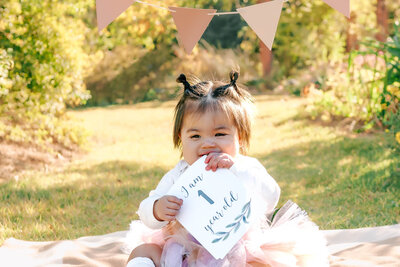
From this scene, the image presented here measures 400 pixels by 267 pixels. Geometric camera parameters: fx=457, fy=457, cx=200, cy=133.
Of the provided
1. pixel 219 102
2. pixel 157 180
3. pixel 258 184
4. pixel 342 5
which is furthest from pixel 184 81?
pixel 157 180

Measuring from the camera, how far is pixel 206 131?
1819mm

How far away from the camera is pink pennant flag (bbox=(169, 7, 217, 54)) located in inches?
80.8

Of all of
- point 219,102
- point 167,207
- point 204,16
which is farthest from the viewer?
point 204,16

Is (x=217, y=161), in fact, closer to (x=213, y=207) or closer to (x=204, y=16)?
(x=213, y=207)

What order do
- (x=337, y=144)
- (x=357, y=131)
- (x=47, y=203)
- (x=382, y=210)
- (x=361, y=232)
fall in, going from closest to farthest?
1. (x=361, y=232)
2. (x=382, y=210)
3. (x=47, y=203)
4. (x=337, y=144)
5. (x=357, y=131)

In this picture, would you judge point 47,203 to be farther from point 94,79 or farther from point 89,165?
point 94,79

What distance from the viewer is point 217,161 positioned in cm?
176

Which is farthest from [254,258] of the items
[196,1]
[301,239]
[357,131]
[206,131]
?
[196,1]

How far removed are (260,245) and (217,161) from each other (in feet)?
1.21

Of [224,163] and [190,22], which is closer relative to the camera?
[224,163]

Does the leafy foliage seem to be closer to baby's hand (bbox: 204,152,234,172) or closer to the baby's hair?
the baby's hair

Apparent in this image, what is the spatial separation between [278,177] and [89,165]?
1.84m

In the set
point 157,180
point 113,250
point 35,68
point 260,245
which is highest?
point 35,68

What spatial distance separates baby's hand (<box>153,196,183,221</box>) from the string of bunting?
72 centimetres
